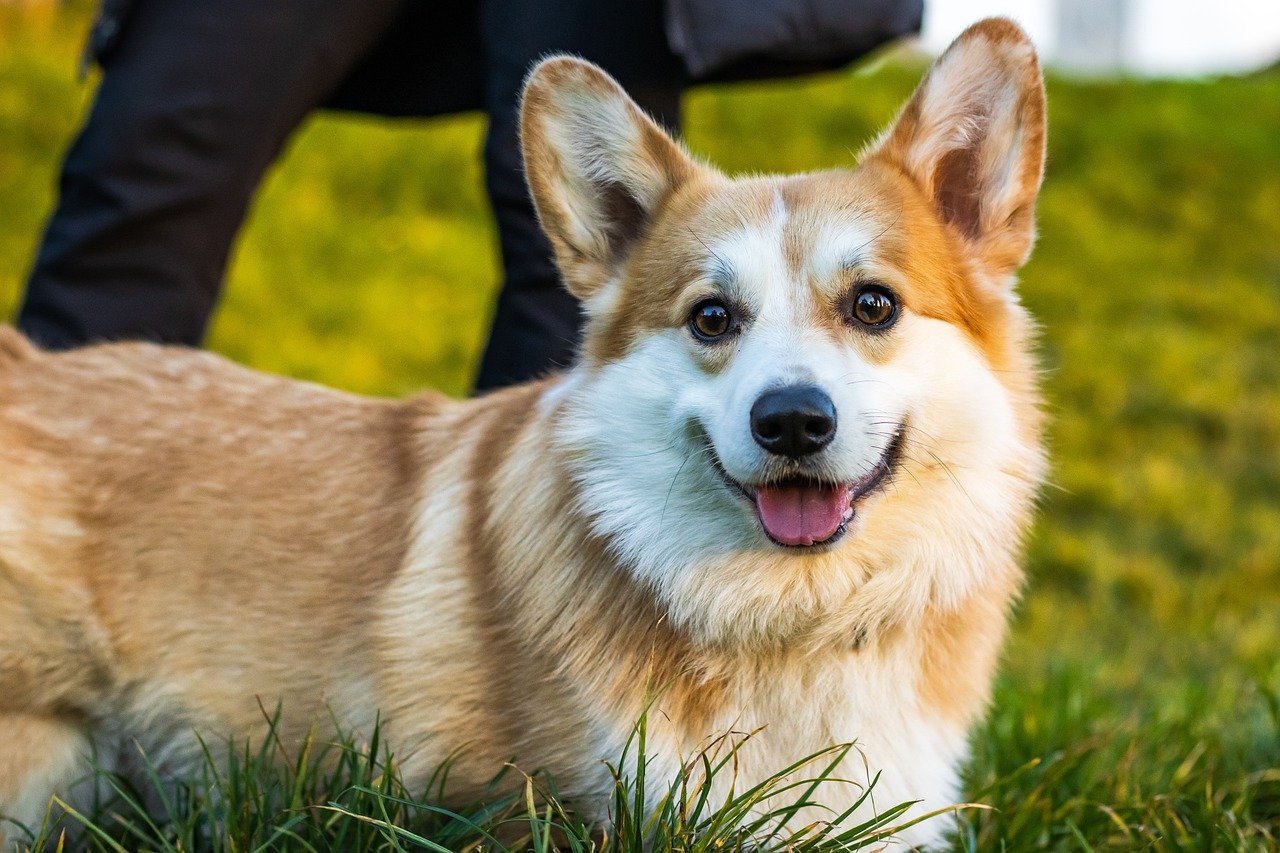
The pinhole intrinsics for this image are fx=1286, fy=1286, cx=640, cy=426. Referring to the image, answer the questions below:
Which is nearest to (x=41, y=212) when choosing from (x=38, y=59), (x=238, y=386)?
(x=38, y=59)

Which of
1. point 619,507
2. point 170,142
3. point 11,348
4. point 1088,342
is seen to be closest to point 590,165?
point 619,507

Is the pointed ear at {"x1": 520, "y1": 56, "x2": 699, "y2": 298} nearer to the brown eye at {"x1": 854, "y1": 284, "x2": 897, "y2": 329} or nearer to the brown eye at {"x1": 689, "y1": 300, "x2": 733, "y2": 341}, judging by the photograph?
the brown eye at {"x1": 689, "y1": 300, "x2": 733, "y2": 341}

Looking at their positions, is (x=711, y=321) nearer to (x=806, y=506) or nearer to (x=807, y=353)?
(x=807, y=353)

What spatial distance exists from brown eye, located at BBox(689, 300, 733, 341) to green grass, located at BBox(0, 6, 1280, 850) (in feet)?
2.48

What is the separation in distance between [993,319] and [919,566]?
0.53 m

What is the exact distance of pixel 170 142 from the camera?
3.12 m

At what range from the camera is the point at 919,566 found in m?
2.37

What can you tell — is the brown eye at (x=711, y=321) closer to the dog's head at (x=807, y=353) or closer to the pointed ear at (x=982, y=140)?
the dog's head at (x=807, y=353)

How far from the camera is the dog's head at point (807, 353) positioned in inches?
88.8

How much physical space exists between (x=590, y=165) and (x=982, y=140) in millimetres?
791

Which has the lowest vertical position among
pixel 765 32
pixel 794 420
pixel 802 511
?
pixel 802 511

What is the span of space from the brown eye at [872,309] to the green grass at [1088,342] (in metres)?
0.51

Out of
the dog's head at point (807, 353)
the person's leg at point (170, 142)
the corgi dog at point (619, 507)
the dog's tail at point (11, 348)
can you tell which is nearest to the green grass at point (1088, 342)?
the corgi dog at point (619, 507)

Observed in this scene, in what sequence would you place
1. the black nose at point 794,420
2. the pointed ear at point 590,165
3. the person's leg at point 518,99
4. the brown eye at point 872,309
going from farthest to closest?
the person's leg at point 518,99, the pointed ear at point 590,165, the brown eye at point 872,309, the black nose at point 794,420
